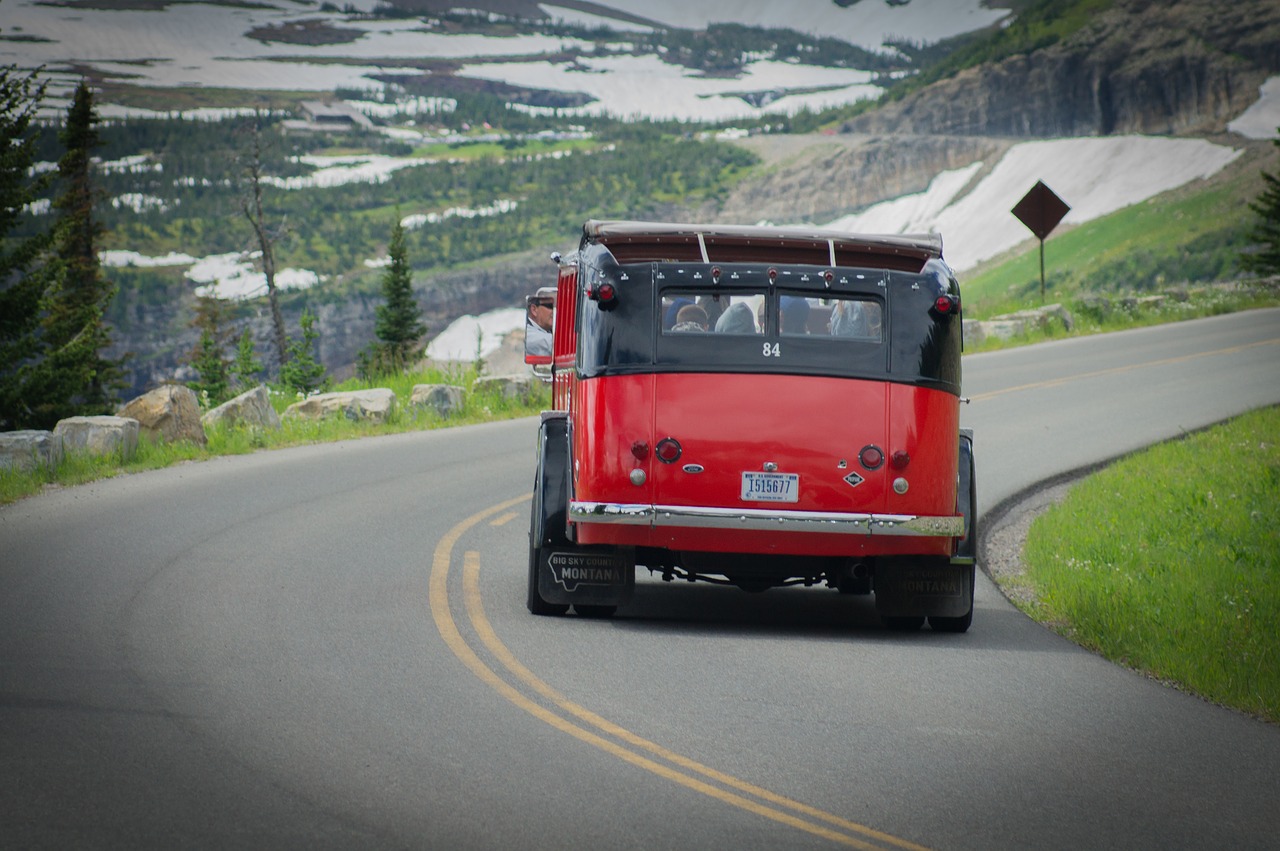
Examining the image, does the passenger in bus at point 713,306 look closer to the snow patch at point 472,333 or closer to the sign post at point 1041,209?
the sign post at point 1041,209

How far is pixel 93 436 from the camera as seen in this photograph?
16750 mm

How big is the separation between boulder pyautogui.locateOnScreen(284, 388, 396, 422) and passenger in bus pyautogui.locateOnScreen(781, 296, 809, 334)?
42.6 ft

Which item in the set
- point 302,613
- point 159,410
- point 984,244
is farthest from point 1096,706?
point 984,244

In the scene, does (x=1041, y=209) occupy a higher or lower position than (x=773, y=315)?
higher

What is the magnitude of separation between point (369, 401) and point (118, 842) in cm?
1662

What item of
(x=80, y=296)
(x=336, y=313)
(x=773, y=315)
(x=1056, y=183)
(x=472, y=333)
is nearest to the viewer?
(x=773, y=315)

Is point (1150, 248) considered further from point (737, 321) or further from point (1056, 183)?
point (737, 321)

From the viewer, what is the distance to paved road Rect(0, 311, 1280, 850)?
17.8ft

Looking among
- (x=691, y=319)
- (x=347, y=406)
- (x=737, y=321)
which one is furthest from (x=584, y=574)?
(x=347, y=406)

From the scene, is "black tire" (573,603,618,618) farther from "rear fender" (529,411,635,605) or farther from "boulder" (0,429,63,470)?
"boulder" (0,429,63,470)

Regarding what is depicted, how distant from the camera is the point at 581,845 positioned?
5117mm

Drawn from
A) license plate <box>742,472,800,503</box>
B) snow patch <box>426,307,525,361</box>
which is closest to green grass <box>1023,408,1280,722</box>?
license plate <box>742,472,800,503</box>

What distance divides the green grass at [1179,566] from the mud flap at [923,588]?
37.6 inches

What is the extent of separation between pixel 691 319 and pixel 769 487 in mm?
1172
